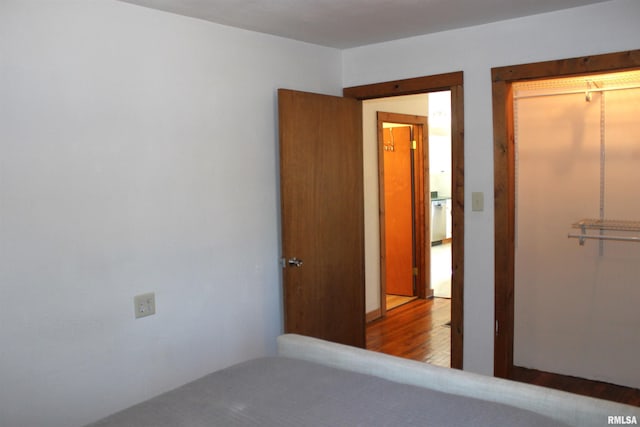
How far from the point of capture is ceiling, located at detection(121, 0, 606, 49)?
2.72 m

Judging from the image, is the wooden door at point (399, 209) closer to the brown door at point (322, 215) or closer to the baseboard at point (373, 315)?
the baseboard at point (373, 315)

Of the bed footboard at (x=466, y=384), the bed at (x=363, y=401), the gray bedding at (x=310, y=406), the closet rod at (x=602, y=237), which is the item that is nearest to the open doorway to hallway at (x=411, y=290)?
the closet rod at (x=602, y=237)

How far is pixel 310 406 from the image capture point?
172 centimetres

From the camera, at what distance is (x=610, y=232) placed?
343cm

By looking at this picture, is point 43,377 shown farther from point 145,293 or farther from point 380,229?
point 380,229

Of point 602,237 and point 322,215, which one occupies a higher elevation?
point 322,215

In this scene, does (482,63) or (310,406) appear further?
(482,63)

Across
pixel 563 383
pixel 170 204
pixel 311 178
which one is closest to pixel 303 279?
pixel 311 178

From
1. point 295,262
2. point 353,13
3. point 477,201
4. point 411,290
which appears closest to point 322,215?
point 295,262

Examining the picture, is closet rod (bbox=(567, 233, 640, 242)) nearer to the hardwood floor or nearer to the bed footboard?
the hardwood floor

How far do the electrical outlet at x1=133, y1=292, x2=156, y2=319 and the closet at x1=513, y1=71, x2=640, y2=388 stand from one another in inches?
96.8

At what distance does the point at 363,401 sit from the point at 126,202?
1.56m

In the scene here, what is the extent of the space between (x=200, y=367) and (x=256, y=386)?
1.27 metres

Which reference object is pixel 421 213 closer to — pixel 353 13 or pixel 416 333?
pixel 416 333
